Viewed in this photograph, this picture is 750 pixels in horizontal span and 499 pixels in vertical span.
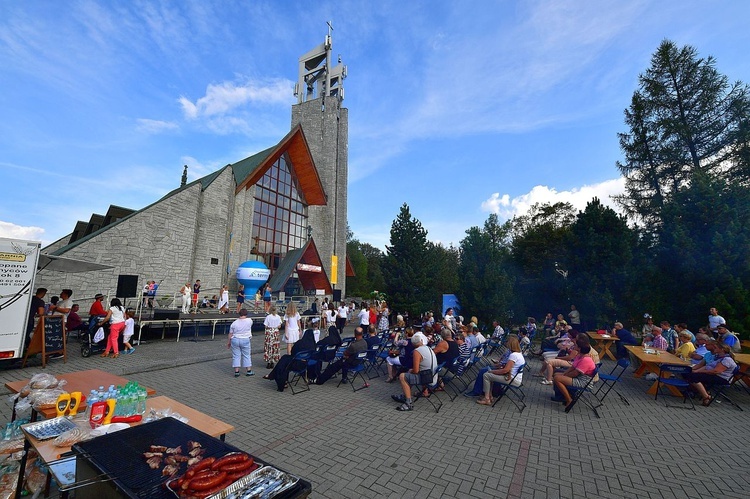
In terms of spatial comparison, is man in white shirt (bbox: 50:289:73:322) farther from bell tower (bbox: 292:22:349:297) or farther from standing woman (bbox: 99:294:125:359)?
bell tower (bbox: 292:22:349:297)

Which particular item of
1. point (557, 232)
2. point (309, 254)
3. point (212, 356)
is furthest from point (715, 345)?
point (309, 254)

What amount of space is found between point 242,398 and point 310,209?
25706mm

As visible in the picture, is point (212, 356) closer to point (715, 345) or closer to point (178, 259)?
point (178, 259)

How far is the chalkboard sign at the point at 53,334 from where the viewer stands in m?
7.55

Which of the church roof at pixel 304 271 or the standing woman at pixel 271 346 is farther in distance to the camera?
the church roof at pixel 304 271

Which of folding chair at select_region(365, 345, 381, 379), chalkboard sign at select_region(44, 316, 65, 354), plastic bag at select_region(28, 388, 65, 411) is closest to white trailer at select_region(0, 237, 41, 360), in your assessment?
chalkboard sign at select_region(44, 316, 65, 354)

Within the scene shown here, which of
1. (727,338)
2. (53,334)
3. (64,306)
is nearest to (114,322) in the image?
(53,334)

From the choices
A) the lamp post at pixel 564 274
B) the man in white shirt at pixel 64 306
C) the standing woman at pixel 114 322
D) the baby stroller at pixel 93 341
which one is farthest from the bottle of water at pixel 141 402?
the lamp post at pixel 564 274

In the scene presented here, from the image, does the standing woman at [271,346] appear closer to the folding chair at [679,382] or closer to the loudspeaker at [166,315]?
the loudspeaker at [166,315]

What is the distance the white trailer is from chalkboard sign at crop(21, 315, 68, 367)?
0.85 m

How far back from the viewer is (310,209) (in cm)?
3061

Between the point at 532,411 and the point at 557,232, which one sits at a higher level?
the point at 557,232

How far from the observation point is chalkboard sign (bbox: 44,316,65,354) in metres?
7.55

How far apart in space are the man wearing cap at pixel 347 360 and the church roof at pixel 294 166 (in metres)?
18.7
